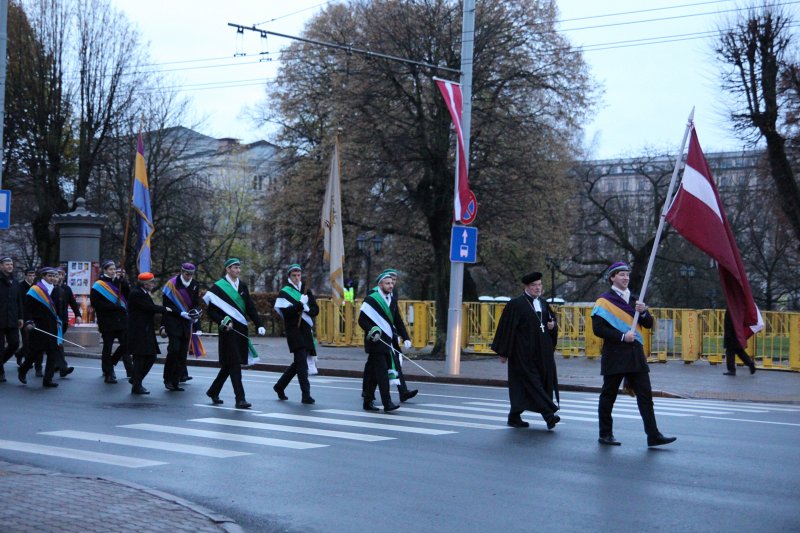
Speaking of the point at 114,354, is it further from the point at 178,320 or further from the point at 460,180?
the point at 460,180

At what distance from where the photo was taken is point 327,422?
12.7m

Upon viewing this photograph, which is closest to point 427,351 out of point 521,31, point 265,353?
point 265,353

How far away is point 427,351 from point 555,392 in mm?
18272

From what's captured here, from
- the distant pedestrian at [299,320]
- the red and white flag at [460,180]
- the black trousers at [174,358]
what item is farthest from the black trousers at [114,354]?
the red and white flag at [460,180]

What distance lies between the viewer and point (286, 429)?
12.0m

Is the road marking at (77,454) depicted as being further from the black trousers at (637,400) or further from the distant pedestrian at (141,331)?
the distant pedestrian at (141,331)

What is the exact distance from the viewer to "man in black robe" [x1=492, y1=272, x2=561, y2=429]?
12.2 m

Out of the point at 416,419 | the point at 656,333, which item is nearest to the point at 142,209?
the point at 656,333

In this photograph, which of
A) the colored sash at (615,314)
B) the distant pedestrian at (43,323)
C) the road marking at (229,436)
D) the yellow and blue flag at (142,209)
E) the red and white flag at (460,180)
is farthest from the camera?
the yellow and blue flag at (142,209)

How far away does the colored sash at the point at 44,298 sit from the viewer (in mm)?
18047

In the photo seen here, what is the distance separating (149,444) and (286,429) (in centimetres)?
176

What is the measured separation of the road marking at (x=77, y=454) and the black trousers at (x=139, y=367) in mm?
5282

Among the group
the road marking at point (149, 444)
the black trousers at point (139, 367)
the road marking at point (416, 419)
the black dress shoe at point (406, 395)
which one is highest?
the black trousers at point (139, 367)

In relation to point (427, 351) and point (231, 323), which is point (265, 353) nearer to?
point (427, 351)
